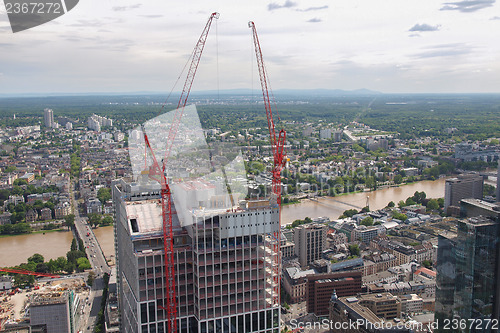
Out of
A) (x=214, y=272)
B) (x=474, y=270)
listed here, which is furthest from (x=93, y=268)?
(x=474, y=270)

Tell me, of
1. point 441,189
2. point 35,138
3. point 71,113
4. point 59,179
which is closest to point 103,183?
point 59,179

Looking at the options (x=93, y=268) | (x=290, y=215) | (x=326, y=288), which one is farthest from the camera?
(x=290, y=215)

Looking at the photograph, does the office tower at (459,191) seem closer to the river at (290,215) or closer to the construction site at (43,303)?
the river at (290,215)

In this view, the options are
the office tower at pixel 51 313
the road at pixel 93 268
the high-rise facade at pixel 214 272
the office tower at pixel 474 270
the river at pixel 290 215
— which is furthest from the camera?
the river at pixel 290 215

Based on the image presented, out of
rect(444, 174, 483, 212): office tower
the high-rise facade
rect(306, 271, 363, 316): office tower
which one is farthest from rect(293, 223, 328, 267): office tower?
the high-rise facade

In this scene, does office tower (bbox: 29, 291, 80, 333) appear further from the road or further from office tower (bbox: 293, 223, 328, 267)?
office tower (bbox: 293, 223, 328, 267)

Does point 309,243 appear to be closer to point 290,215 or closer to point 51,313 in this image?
point 290,215

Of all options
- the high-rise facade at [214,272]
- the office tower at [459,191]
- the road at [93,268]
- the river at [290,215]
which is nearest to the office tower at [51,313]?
the road at [93,268]
